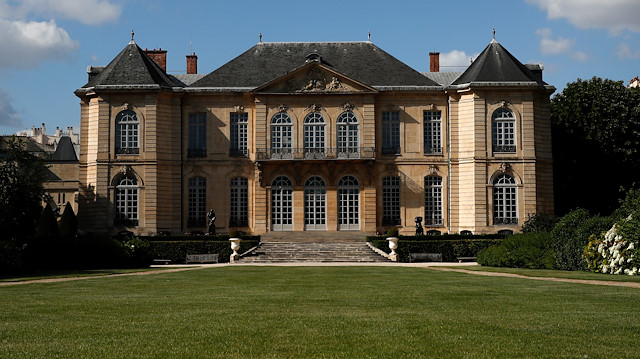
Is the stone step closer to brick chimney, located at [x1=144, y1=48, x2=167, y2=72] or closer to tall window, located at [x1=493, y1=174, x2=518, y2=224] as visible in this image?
tall window, located at [x1=493, y1=174, x2=518, y2=224]

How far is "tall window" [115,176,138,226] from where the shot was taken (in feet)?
126

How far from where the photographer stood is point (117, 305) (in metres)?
11.8

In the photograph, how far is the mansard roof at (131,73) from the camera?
1534 inches

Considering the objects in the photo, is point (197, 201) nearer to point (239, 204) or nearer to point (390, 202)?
point (239, 204)

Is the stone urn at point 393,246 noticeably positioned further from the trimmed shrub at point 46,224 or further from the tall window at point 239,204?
the trimmed shrub at point 46,224

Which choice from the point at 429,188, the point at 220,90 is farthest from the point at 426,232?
the point at 220,90

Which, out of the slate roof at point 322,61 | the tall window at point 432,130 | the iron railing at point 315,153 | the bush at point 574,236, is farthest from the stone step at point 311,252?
the bush at point 574,236

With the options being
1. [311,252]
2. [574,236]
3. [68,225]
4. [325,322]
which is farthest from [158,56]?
[325,322]

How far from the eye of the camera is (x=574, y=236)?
2319cm

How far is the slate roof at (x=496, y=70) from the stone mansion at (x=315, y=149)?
0.09 metres

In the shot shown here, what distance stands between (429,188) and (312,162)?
6498mm

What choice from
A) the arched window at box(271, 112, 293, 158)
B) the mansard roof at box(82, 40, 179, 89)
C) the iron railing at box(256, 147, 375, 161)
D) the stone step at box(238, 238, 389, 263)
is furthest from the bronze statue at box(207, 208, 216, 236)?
the mansard roof at box(82, 40, 179, 89)

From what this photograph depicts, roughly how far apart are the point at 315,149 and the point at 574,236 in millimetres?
18630

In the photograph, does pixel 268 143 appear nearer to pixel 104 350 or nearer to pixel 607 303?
pixel 607 303
